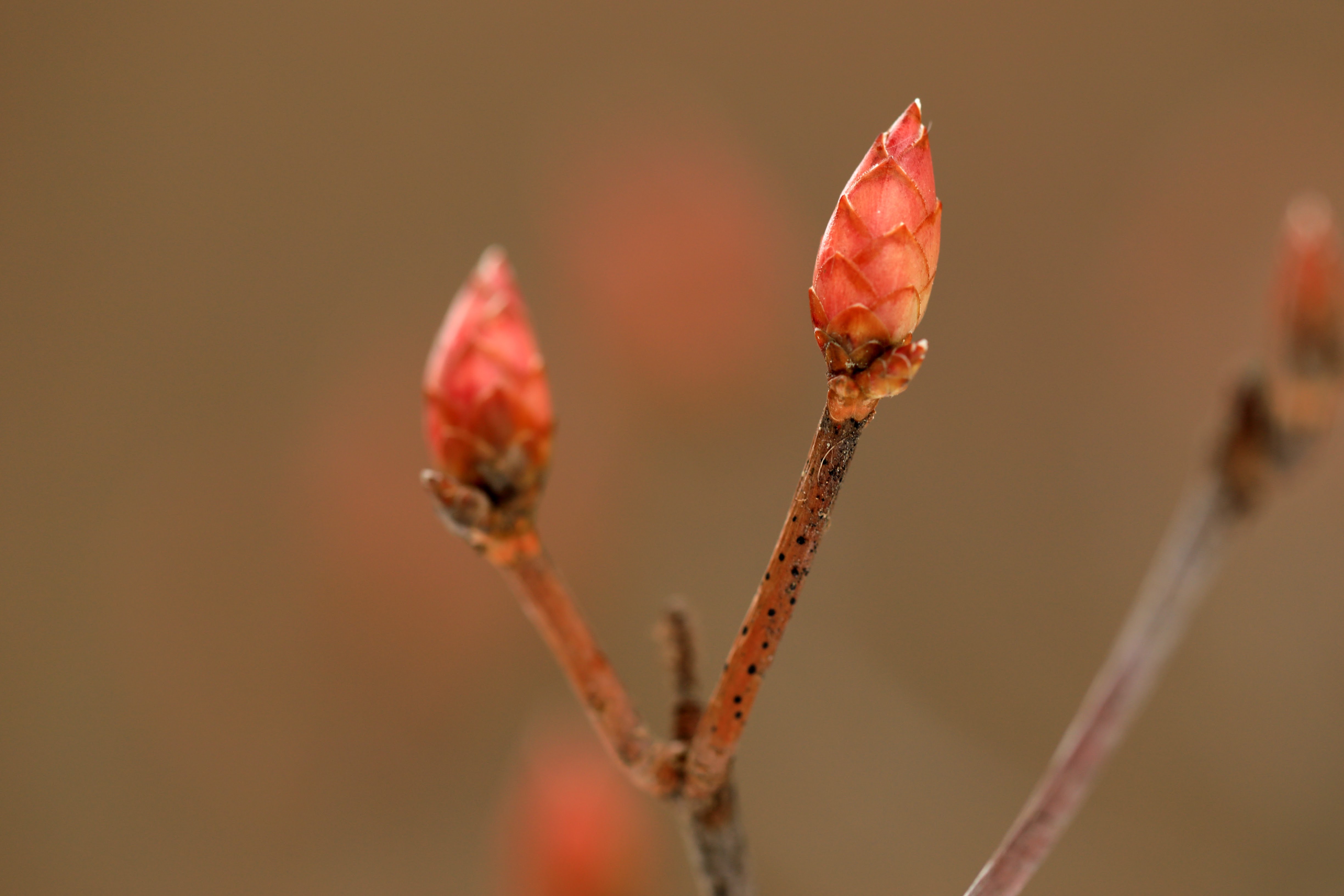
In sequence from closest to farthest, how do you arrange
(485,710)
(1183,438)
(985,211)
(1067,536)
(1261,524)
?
(485,710)
(1261,524)
(1183,438)
(1067,536)
(985,211)

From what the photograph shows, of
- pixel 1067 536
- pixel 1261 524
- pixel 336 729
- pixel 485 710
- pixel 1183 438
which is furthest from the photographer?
pixel 1067 536

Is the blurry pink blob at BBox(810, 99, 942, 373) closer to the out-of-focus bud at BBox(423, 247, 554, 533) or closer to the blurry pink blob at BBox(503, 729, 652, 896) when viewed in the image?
the out-of-focus bud at BBox(423, 247, 554, 533)

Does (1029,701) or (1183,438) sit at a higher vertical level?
(1183,438)

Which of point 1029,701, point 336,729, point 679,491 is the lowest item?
point 336,729

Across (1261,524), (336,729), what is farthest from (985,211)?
(336,729)

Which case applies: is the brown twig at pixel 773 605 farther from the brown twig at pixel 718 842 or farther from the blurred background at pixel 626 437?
the blurred background at pixel 626 437

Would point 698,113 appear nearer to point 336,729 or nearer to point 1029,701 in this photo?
point 1029,701

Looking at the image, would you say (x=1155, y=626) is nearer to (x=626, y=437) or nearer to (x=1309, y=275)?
(x=1309, y=275)
